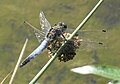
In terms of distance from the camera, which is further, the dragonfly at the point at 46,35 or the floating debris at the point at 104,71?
the dragonfly at the point at 46,35

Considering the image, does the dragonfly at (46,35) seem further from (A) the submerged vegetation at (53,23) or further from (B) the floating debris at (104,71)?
(A) the submerged vegetation at (53,23)

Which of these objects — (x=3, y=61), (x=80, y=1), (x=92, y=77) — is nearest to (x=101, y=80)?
(x=92, y=77)

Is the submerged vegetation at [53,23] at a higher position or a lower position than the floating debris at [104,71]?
lower

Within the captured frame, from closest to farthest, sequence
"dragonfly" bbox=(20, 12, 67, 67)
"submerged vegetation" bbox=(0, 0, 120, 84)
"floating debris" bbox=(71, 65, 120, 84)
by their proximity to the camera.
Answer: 1. "floating debris" bbox=(71, 65, 120, 84)
2. "dragonfly" bbox=(20, 12, 67, 67)
3. "submerged vegetation" bbox=(0, 0, 120, 84)

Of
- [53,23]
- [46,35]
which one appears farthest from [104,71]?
[53,23]

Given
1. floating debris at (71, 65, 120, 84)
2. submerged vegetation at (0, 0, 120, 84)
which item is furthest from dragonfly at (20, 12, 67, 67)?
submerged vegetation at (0, 0, 120, 84)

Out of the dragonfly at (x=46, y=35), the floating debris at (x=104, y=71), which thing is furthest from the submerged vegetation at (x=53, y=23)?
the floating debris at (x=104, y=71)

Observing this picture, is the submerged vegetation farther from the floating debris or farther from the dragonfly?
the floating debris

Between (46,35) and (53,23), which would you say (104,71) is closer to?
(46,35)

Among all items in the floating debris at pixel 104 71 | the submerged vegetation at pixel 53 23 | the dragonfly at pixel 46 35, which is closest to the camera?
the floating debris at pixel 104 71
